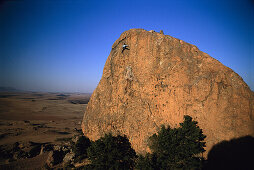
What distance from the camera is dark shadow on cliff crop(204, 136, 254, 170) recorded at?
11.1 metres

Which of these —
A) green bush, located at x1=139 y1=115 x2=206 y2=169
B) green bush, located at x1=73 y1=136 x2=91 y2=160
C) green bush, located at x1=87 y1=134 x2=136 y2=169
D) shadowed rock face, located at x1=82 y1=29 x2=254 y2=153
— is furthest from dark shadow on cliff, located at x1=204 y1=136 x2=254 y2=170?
green bush, located at x1=73 y1=136 x2=91 y2=160

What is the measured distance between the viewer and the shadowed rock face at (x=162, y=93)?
1228 centimetres

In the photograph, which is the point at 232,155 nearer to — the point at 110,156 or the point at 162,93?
the point at 162,93

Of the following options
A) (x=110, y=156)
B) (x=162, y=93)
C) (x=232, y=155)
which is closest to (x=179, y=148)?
(x=232, y=155)

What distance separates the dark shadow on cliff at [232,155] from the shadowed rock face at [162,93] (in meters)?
0.57

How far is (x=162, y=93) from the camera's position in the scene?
→ 15.0 m

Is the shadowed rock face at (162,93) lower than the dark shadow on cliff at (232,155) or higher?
higher

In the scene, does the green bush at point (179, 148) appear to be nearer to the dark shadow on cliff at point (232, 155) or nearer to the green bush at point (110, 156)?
the dark shadow on cliff at point (232, 155)

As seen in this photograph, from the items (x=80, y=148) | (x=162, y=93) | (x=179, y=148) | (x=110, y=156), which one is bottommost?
(x=80, y=148)

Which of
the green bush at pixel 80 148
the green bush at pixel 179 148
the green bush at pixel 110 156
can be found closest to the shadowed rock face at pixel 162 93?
the green bush at pixel 179 148

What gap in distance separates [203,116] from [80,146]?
53.6ft

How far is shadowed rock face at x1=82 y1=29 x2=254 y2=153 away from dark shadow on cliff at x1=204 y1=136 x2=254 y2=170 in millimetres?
570

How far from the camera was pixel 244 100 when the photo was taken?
12133 millimetres

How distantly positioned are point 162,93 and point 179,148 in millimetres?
6119
